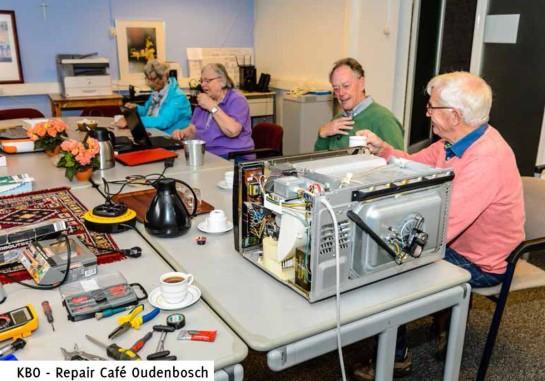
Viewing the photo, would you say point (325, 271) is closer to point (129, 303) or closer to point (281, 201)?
point (281, 201)

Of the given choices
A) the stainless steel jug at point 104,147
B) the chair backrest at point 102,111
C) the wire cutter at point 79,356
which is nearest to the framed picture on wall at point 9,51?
the chair backrest at point 102,111

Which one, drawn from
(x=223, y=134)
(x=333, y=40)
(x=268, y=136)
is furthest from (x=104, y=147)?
(x=333, y=40)

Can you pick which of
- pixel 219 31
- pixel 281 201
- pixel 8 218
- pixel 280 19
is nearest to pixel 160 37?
pixel 219 31

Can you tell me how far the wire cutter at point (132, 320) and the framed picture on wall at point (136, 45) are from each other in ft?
15.0

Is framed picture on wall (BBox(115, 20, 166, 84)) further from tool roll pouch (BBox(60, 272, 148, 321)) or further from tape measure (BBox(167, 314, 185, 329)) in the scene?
tape measure (BBox(167, 314, 185, 329))

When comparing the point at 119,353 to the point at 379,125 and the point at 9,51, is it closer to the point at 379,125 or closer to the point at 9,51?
the point at 379,125

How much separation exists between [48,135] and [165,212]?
151 centimetres

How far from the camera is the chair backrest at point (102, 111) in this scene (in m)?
4.59

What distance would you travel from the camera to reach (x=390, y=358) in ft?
4.42

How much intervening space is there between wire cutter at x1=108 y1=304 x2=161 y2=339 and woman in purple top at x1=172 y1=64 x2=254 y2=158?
1.98 meters

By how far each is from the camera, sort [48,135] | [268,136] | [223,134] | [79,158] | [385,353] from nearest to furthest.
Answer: [385,353] < [79,158] < [48,135] < [223,134] < [268,136]

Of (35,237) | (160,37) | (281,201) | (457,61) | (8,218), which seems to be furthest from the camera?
(160,37)

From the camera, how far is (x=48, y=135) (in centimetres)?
277

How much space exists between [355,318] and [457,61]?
350 cm
